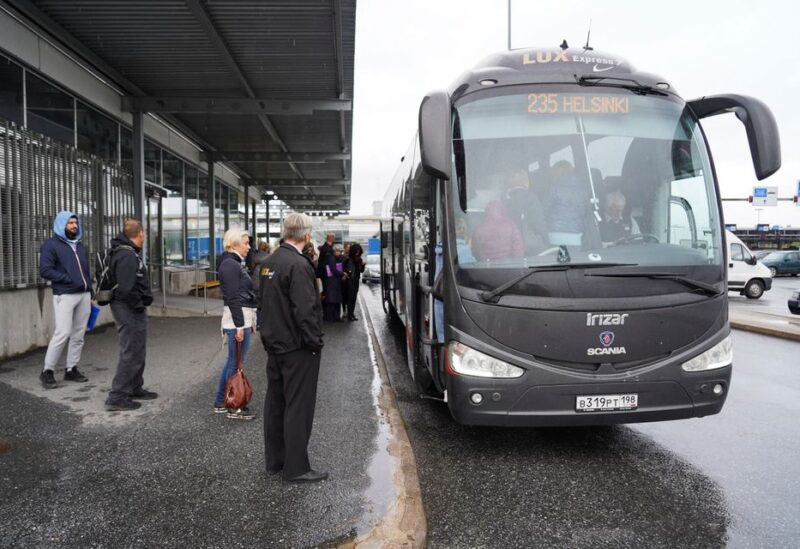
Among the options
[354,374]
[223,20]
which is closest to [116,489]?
[354,374]

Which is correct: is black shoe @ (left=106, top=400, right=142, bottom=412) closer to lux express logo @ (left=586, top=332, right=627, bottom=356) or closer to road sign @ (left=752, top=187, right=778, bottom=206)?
lux express logo @ (left=586, top=332, right=627, bottom=356)

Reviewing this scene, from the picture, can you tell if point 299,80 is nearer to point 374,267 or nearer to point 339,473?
point 339,473

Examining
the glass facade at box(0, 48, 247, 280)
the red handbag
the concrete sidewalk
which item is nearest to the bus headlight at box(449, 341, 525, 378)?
the red handbag

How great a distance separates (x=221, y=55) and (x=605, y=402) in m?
9.57

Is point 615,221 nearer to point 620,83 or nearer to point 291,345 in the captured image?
point 620,83

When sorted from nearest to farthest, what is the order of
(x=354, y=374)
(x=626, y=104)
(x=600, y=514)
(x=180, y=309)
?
(x=600, y=514) → (x=626, y=104) → (x=354, y=374) → (x=180, y=309)

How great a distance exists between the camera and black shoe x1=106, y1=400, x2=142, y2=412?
5.63 metres

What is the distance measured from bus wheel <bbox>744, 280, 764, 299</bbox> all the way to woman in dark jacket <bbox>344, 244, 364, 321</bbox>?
15123mm

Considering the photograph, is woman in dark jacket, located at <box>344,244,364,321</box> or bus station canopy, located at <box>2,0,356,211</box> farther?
woman in dark jacket, located at <box>344,244,364,321</box>

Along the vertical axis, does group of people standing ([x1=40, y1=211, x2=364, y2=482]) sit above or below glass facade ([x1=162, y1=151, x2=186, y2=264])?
below

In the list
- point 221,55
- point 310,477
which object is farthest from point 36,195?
point 310,477

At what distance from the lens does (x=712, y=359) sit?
169 inches

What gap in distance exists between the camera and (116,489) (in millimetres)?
3848

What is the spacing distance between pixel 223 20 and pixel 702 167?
7828mm
